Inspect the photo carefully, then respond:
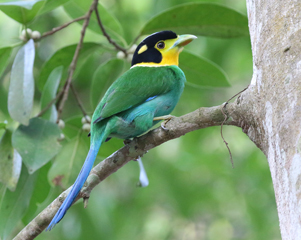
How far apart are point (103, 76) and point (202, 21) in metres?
0.95

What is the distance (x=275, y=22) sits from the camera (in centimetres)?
170

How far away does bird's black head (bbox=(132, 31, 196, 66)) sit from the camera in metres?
3.06

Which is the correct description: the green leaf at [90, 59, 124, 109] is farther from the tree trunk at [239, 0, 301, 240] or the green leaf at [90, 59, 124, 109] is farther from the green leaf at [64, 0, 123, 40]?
the tree trunk at [239, 0, 301, 240]

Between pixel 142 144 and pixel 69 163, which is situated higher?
pixel 142 144

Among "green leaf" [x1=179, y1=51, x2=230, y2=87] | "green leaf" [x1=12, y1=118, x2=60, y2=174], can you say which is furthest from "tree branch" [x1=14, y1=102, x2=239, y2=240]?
"green leaf" [x1=179, y1=51, x2=230, y2=87]

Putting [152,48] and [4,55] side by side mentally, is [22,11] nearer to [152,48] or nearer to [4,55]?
[4,55]

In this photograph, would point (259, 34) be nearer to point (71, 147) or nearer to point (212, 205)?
point (71, 147)

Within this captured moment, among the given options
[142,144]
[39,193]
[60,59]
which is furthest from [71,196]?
[60,59]

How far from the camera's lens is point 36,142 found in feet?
8.65

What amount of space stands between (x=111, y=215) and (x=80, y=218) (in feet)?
1.04

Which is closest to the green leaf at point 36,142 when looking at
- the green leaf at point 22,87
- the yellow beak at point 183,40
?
the green leaf at point 22,87

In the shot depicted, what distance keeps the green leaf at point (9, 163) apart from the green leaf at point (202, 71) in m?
1.51

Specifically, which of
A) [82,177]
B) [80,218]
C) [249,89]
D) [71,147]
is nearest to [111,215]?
[80,218]

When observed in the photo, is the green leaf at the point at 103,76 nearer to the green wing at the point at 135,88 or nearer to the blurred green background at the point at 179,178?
the blurred green background at the point at 179,178
